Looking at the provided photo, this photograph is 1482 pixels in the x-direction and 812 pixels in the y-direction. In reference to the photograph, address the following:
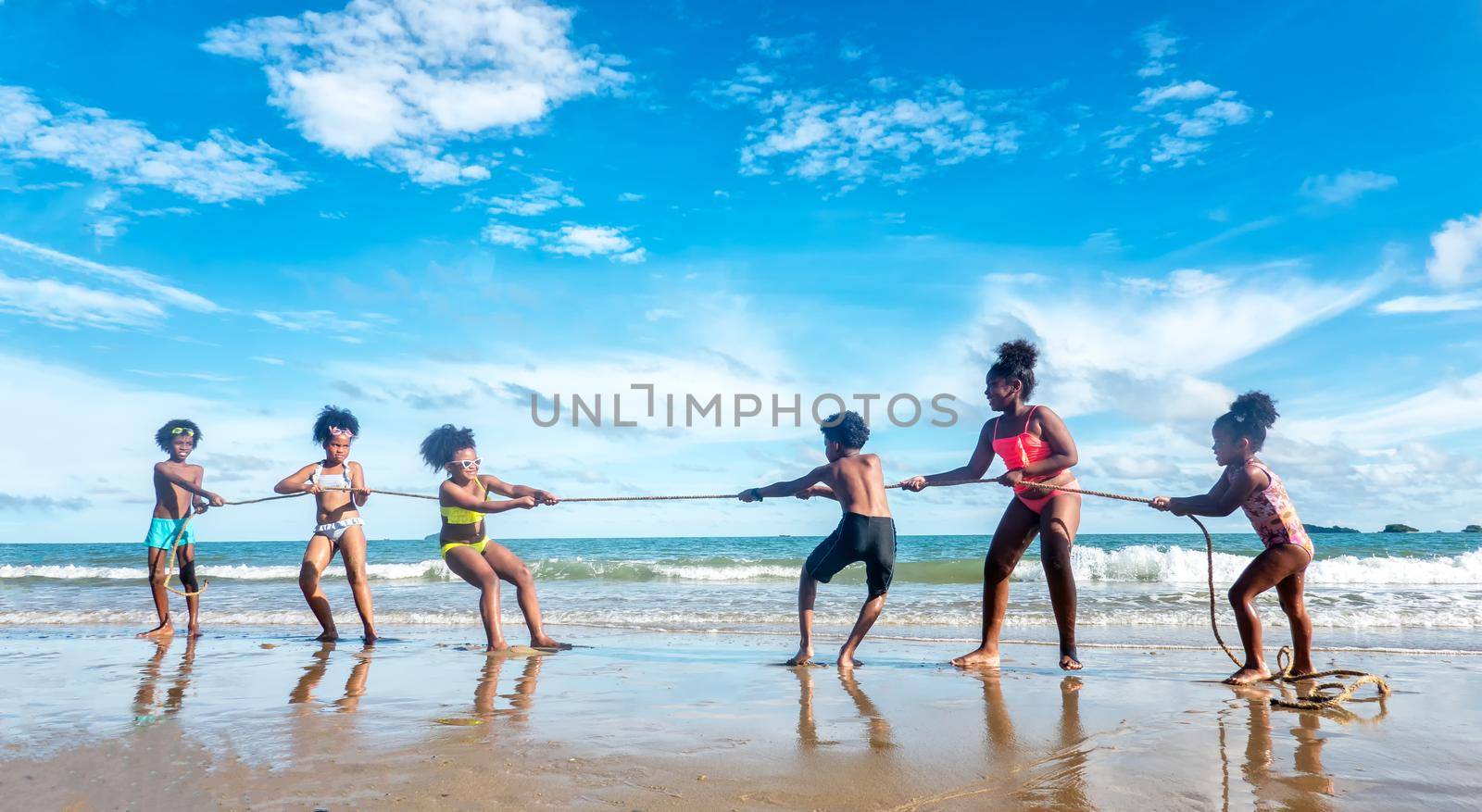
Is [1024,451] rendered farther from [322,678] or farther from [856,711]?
[322,678]

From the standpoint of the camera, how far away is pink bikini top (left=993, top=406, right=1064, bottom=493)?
18.8 ft

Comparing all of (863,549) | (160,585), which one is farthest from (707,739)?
(160,585)

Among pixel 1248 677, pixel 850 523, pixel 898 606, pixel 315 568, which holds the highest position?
pixel 850 523

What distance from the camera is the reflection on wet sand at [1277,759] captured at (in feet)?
9.43

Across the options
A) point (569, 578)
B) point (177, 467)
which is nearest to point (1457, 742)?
point (177, 467)

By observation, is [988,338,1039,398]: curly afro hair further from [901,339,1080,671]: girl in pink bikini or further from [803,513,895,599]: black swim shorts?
[803,513,895,599]: black swim shorts

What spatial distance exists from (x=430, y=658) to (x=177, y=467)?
353 cm

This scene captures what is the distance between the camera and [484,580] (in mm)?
6711

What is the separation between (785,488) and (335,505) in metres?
3.72

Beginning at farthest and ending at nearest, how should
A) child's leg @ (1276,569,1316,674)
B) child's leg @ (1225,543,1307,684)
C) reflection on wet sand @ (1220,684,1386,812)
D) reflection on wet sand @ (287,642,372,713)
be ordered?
child's leg @ (1276,569,1316,674) < child's leg @ (1225,543,1307,684) < reflection on wet sand @ (287,642,372,713) < reflection on wet sand @ (1220,684,1386,812)

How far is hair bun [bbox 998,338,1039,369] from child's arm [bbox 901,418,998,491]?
0.40 metres

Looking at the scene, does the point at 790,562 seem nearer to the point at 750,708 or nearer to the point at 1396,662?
the point at 1396,662

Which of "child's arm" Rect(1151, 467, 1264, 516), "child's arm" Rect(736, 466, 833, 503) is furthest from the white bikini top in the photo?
"child's arm" Rect(1151, 467, 1264, 516)

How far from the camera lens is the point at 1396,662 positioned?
257 inches
